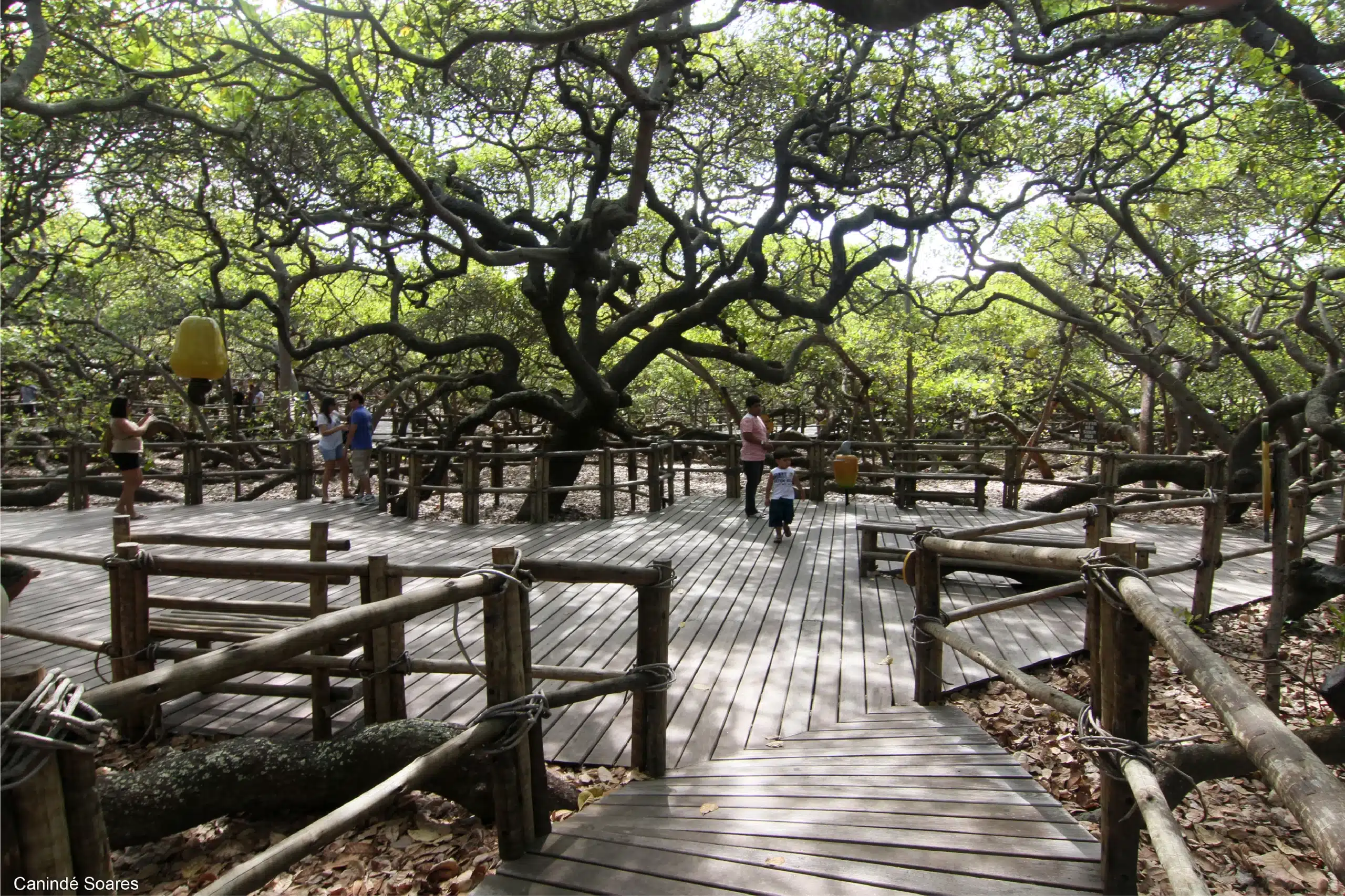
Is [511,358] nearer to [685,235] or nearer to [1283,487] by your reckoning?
[685,235]

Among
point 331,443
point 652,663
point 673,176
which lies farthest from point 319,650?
point 673,176

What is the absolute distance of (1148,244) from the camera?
9547mm

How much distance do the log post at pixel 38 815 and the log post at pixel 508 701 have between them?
1.11 metres

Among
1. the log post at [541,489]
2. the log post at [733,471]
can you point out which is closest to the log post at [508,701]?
the log post at [541,489]

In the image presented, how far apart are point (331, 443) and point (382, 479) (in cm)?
120

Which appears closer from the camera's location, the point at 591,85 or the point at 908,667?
the point at 908,667

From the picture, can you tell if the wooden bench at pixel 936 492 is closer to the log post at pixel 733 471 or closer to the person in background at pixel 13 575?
the log post at pixel 733 471

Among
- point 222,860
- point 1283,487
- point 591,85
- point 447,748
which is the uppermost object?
point 591,85

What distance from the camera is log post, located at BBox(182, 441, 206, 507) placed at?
10078 millimetres

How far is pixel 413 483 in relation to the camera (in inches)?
355

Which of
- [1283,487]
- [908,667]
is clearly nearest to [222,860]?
[908,667]

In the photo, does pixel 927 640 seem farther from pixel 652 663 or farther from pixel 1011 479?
pixel 1011 479

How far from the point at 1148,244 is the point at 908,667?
25.3 ft

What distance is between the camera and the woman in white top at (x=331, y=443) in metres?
10.1
